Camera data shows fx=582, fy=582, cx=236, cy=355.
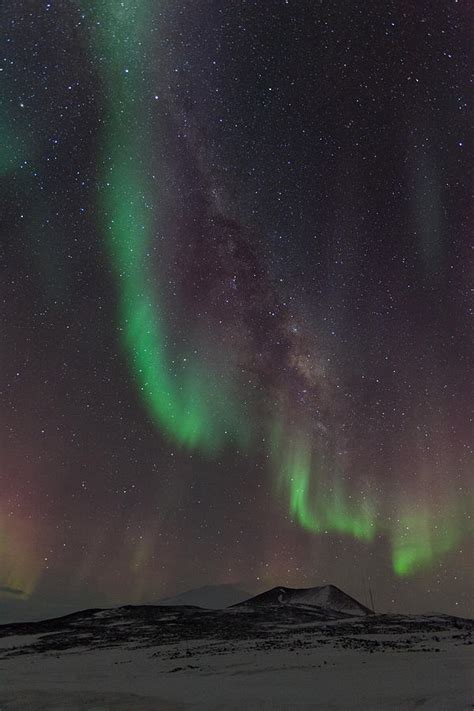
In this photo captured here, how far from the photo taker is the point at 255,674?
92.8ft

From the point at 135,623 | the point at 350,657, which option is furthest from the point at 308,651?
the point at 135,623

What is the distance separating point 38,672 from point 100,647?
1718cm

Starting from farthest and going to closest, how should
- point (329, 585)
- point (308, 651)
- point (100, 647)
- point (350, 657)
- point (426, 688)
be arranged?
point (329, 585)
point (100, 647)
point (308, 651)
point (350, 657)
point (426, 688)

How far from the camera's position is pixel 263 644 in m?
45.2

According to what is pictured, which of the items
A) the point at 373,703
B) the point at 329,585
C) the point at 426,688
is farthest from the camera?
the point at 329,585

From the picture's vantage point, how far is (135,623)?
244ft

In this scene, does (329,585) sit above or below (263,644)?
above

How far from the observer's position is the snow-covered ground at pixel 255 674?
20.7m

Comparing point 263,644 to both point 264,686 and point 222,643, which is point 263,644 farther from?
point 264,686

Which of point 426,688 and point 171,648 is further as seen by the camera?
point 171,648

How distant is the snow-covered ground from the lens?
20.7 meters

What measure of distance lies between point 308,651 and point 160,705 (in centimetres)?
1867

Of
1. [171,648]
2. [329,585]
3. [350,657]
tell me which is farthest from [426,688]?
[329,585]

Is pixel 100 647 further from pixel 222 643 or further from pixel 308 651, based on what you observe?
pixel 308 651
